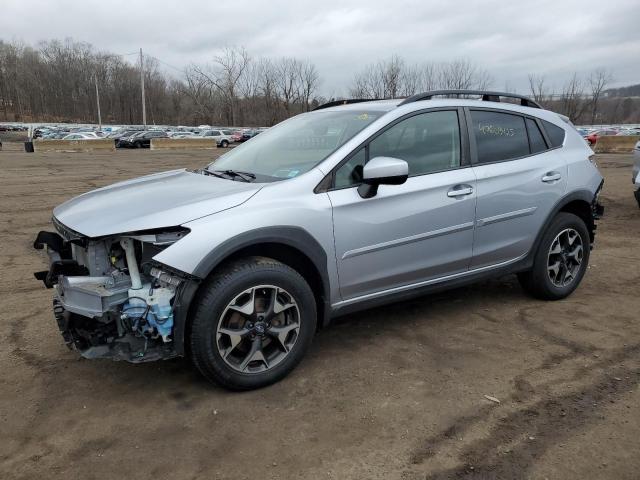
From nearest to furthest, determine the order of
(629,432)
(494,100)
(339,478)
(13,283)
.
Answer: (339,478) < (629,432) < (494,100) < (13,283)

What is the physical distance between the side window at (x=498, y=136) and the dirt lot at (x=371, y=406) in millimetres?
1364

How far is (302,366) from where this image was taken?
361 cm

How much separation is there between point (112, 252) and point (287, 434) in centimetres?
142

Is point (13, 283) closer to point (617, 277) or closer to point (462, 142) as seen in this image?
point (462, 142)

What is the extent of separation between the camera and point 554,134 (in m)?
4.82

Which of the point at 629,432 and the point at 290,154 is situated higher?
the point at 290,154

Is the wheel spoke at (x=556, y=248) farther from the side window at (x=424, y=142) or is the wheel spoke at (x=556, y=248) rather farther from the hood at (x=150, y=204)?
the hood at (x=150, y=204)

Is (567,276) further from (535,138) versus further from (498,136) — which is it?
(498,136)

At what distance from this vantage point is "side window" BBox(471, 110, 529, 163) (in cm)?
425

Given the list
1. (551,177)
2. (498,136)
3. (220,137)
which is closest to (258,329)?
(498,136)

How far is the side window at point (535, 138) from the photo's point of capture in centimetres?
463

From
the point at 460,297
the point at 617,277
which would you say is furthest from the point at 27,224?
the point at 617,277

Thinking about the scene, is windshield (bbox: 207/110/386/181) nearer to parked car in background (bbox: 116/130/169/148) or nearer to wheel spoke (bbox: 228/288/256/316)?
wheel spoke (bbox: 228/288/256/316)

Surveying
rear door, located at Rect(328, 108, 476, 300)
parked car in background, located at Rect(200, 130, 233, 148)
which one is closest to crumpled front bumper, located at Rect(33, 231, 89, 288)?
rear door, located at Rect(328, 108, 476, 300)
